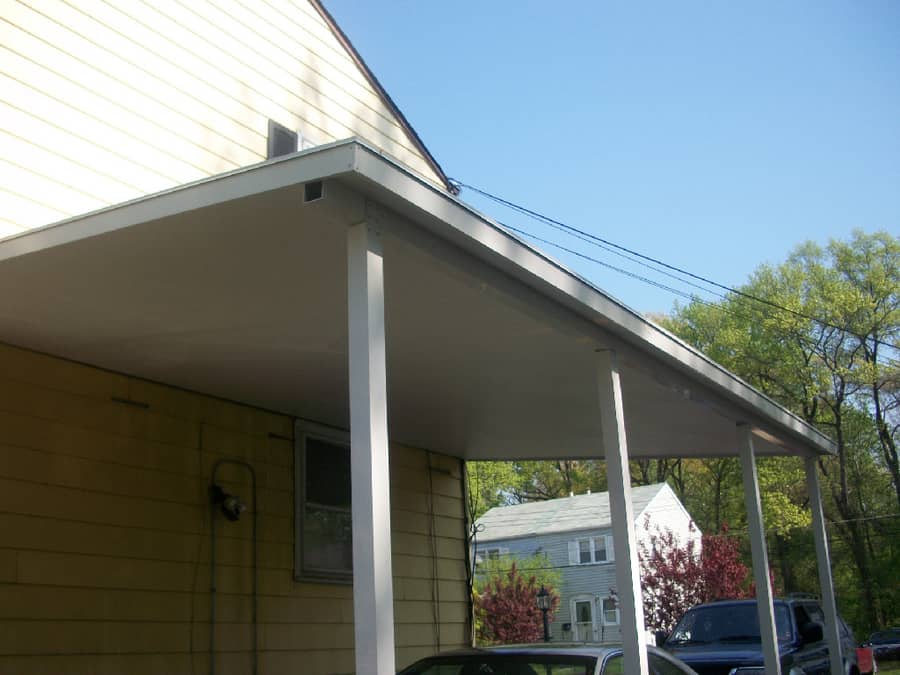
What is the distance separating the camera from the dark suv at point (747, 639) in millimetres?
9289

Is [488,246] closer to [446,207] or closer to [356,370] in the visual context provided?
[446,207]

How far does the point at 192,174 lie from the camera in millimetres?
7629

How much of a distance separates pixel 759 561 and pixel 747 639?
2.76 metres

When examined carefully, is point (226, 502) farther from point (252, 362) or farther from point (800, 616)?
point (800, 616)

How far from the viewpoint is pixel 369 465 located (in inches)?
145

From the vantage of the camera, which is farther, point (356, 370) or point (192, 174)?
point (192, 174)

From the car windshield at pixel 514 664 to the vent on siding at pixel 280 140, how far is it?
14.9 feet

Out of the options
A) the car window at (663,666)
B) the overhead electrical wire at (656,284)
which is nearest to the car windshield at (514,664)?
the car window at (663,666)

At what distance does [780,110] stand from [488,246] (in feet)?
79.3

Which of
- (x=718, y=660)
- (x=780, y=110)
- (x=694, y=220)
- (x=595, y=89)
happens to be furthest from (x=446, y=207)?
(x=694, y=220)

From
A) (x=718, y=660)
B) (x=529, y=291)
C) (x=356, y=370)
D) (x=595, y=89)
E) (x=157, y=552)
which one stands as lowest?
(x=718, y=660)

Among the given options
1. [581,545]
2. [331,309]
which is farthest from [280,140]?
[581,545]

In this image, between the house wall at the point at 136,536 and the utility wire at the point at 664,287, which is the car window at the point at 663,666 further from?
the utility wire at the point at 664,287

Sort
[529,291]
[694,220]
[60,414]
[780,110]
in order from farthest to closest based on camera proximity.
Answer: [694,220]
[780,110]
[60,414]
[529,291]
